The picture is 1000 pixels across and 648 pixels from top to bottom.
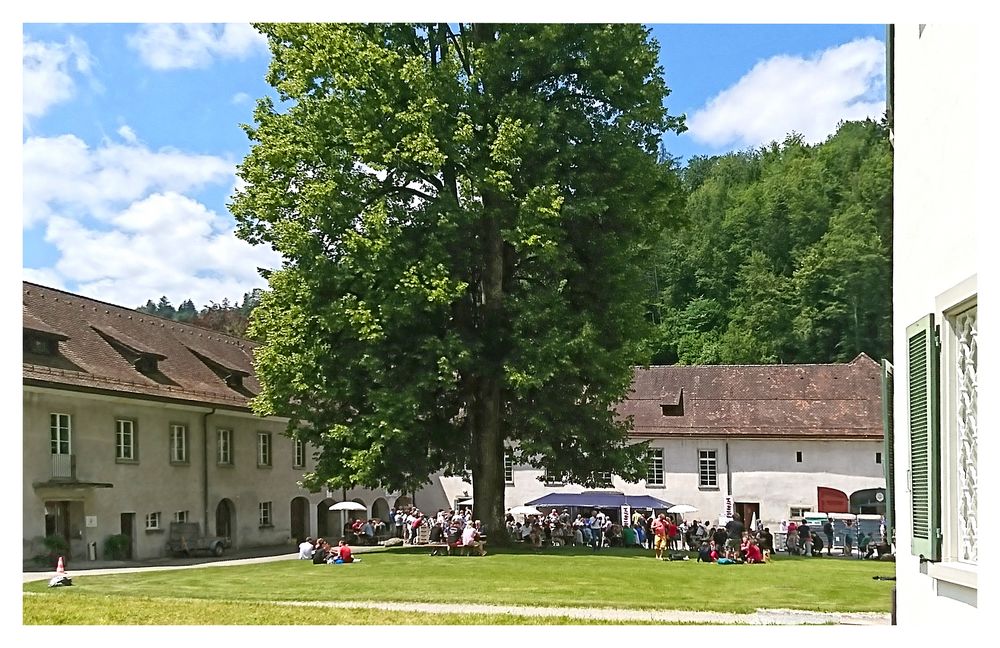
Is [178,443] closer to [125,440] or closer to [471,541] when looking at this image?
[125,440]

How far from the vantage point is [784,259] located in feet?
97.0

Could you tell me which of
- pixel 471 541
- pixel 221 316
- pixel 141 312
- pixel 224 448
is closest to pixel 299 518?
pixel 224 448

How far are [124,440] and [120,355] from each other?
91.3 inches

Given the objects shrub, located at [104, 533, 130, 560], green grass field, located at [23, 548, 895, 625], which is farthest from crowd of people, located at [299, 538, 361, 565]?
shrub, located at [104, 533, 130, 560]

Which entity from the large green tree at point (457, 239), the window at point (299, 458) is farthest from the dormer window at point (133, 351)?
the window at point (299, 458)

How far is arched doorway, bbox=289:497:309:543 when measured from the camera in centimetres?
2992

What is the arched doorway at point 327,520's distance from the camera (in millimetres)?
32156

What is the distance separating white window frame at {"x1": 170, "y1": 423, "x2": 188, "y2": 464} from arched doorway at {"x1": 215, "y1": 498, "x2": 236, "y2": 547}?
1762 mm

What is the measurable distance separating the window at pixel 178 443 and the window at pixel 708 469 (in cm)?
1277

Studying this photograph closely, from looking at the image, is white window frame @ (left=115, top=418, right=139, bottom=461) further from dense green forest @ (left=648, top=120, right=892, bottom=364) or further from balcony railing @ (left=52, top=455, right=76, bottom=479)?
dense green forest @ (left=648, top=120, right=892, bottom=364)

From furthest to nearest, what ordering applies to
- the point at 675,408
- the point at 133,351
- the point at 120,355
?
the point at 675,408, the point at 133,351, the point at 120,355

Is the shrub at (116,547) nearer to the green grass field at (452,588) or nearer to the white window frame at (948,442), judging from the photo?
the green grass field at (452,588)
